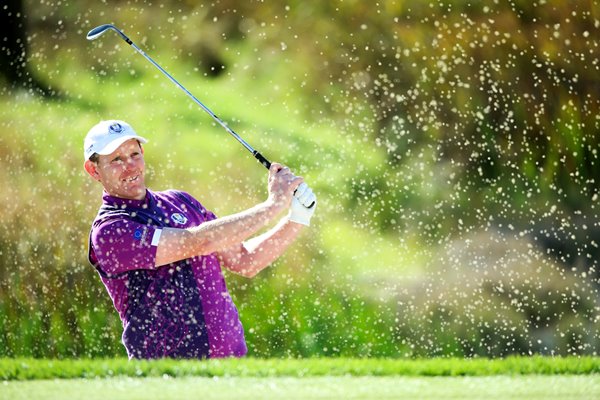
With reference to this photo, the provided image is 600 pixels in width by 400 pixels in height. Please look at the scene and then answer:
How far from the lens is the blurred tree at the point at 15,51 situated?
7.84 metres

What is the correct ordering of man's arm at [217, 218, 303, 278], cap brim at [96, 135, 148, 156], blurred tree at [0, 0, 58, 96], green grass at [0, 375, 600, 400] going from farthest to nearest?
blurred tree at [0, 0, 58, 96]
man's arm at [217, 218, 303, 278]
cap brim at [96, 135, 148, 156]
green grass at [0, 375, 600, 400]

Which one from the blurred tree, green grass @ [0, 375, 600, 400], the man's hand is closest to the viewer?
green grass @ [0, 375, 600, 400]

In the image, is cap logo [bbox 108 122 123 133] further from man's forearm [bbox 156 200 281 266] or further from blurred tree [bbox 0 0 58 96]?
blurred tree [bbox 0 0 58 96]

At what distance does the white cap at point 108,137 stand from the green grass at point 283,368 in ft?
2.92

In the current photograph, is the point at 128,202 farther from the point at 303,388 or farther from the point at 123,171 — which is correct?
the point at 303,388

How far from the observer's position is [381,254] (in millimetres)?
7766

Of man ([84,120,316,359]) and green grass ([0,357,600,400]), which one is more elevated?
green grass ([0,357,600,400])

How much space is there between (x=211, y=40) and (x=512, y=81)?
221 centimetres

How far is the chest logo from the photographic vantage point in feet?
10.3

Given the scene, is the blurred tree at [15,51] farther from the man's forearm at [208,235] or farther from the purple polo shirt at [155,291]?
the man's forearm at [208,235]

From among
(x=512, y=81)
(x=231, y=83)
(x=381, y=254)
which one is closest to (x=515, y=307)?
(x=381, y=254)

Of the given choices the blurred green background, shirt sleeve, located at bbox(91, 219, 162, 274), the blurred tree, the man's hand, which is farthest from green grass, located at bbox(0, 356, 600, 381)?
the blurred tree

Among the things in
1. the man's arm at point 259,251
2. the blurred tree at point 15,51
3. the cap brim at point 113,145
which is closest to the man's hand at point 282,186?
the man's arm at point 259,251

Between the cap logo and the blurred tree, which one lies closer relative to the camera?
the cap logo
